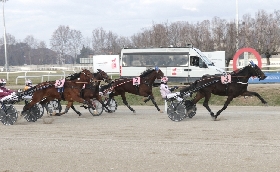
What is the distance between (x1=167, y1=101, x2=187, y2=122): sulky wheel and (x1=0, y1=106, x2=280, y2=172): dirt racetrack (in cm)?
21

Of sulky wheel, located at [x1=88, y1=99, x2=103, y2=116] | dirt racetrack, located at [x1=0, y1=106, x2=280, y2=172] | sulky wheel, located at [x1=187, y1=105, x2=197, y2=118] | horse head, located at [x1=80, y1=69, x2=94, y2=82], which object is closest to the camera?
dirt racetrack, located at [x1=0, y1=106, x2=280, y2=172]

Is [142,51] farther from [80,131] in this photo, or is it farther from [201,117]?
[80,131]

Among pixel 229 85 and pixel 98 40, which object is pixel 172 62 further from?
pixel 98 40

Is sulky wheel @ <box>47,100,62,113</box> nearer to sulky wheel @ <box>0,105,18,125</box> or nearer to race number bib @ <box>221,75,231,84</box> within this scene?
sulky wheel @ <box>0,105,18,125</box>

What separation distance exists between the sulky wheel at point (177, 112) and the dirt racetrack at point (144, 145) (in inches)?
8.3

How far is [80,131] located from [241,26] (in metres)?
32.4

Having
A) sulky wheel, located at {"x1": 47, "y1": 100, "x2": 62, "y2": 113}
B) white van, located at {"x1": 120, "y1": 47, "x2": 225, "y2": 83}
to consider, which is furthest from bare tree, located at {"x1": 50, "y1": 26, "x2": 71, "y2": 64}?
sulky wheel, located at {"x1": 47, "y1": 100, "x2": 62, "y2": 113}

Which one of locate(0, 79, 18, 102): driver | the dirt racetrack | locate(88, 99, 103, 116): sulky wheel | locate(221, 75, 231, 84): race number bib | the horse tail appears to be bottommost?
the dirt racetrack

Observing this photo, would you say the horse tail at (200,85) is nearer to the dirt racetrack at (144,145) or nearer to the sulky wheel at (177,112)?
the sulky wheel at (177,112)

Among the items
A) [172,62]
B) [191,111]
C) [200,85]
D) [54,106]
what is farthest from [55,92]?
[172,62]

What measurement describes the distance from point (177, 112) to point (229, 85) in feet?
5.59

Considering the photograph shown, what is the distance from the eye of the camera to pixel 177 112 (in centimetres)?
1269

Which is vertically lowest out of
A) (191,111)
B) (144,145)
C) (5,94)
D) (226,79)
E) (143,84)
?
(144,145)

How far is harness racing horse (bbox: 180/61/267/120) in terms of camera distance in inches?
502
